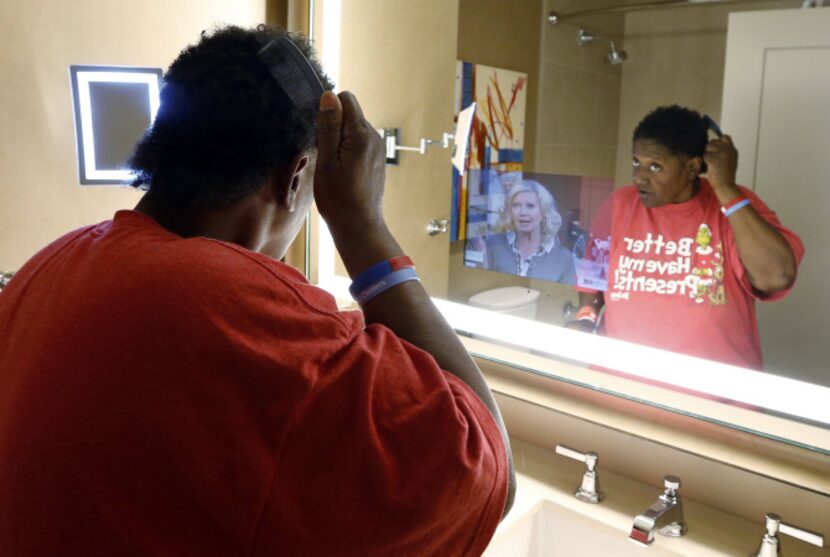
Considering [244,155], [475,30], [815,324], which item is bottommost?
[815,324]

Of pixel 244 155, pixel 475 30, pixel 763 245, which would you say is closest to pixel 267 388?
pixel 244 155

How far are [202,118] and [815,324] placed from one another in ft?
2.94

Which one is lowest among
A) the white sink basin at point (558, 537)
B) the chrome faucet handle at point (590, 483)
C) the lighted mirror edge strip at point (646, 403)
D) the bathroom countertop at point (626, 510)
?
the white sink basin at point (558, 537)

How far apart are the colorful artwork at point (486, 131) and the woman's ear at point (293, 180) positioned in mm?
805

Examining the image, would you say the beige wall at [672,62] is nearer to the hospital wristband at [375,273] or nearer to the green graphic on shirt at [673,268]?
the green graphic on shirt at [673,268]

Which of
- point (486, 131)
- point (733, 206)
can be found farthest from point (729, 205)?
point (486, 131)

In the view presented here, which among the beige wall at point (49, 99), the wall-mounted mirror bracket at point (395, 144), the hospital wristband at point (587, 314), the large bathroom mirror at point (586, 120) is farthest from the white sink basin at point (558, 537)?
the beige wall at point (49, 99)

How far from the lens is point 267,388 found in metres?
0.48

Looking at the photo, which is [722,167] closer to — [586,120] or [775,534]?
[586,120]

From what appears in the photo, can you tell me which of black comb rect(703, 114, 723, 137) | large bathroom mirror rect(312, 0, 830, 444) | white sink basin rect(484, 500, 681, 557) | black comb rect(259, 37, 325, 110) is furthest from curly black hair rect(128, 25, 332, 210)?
black comb rect(703, 114, 723, 137)

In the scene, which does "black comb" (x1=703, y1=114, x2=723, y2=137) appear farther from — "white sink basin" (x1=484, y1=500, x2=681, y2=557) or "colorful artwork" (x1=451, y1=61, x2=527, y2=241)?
"white sink basin" (x1=484, y1=500, x2=681, y2=557)

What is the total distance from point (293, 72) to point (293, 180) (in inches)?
3.4

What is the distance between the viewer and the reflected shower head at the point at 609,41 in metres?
1.32

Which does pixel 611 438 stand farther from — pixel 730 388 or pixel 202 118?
pixel 202 118
